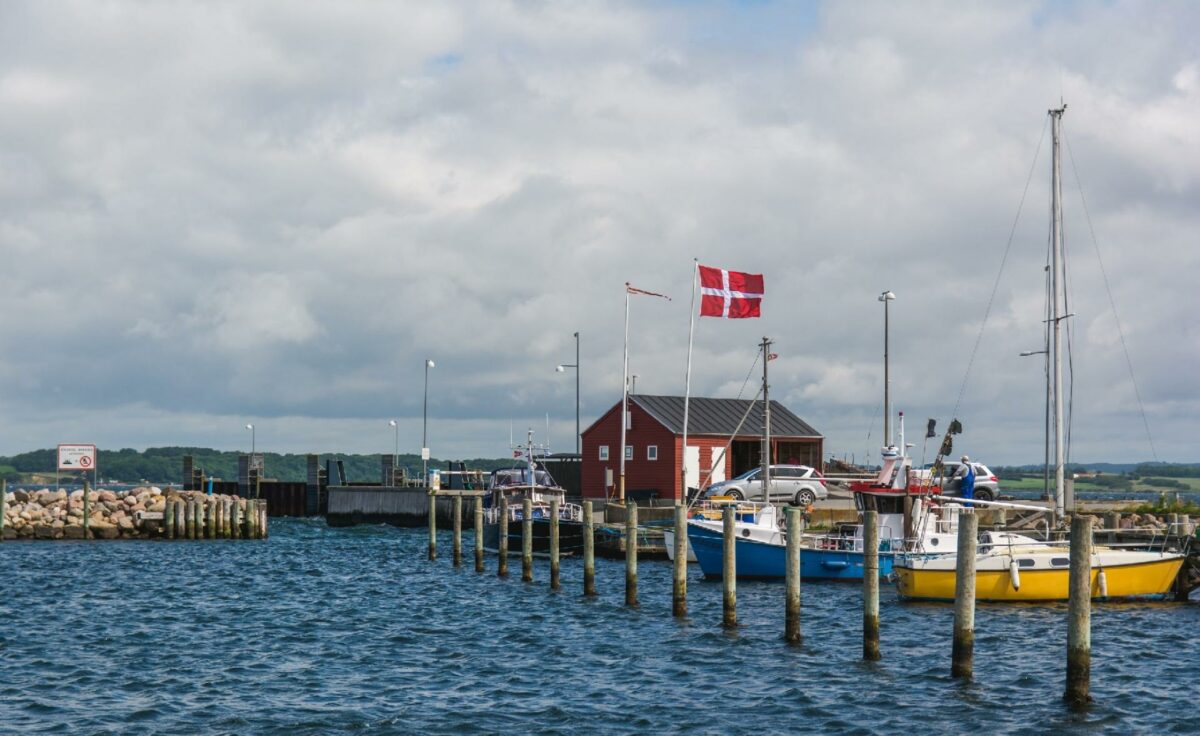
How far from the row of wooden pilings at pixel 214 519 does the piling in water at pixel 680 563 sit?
1453 inches

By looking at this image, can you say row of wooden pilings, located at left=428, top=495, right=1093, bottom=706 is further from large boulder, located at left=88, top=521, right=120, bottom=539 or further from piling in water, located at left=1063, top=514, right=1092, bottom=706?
large boulder, located at left=88, top=521, right=120, bottom=539

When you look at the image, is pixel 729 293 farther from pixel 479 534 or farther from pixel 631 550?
pixel 631 550

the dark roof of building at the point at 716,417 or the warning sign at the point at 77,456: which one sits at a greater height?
the dark roof of building at the point at 716,417

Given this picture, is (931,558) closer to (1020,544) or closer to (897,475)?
(1020,544)

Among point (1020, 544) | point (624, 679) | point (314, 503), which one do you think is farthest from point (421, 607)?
point (314, 503)

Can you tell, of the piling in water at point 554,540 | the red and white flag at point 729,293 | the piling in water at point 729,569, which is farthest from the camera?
the red and white flag at point 729,293

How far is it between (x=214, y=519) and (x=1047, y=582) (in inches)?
1713

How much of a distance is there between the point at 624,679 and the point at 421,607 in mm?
14139

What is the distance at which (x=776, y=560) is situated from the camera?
1682 inches

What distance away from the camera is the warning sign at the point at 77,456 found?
74.3m

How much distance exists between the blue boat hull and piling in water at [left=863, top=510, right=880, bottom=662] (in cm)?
1596

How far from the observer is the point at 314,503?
91562 mm

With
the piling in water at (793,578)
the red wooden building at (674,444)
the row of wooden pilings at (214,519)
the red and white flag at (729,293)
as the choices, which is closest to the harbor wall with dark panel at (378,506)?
the red wooden building at (674,444)

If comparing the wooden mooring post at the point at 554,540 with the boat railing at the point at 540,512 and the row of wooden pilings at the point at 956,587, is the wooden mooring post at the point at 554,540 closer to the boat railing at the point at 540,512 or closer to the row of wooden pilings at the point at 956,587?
the row of wooden pilings at the point at 956,587
